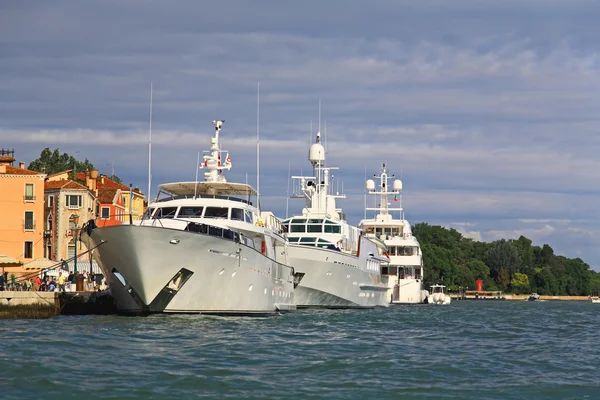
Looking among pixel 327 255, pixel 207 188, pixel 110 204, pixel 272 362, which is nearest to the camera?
pixel 272 362

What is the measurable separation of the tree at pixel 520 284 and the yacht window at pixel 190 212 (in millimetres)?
158008

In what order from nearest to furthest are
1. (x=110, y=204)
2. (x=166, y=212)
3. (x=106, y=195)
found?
(x=166, y=212)
(x=110, y=204)
(x=106, y=195)

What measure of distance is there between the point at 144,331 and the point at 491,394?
1376cm

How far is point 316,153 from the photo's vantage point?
242ft

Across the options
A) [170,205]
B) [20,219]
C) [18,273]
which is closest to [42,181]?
[20,219]

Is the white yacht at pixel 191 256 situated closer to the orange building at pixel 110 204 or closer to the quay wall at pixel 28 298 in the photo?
the quay wall at pixel 28 298

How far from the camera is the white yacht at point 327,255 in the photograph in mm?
58438

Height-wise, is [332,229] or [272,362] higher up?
[332,229]

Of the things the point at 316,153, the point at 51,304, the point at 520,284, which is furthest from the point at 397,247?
the point at 520,284

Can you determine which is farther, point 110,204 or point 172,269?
point 110,204

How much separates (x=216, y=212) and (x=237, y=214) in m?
0.94

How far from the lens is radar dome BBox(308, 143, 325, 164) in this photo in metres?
73.6

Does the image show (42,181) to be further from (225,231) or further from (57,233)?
(225,231)

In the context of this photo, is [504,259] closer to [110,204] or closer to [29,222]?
[110,204]
